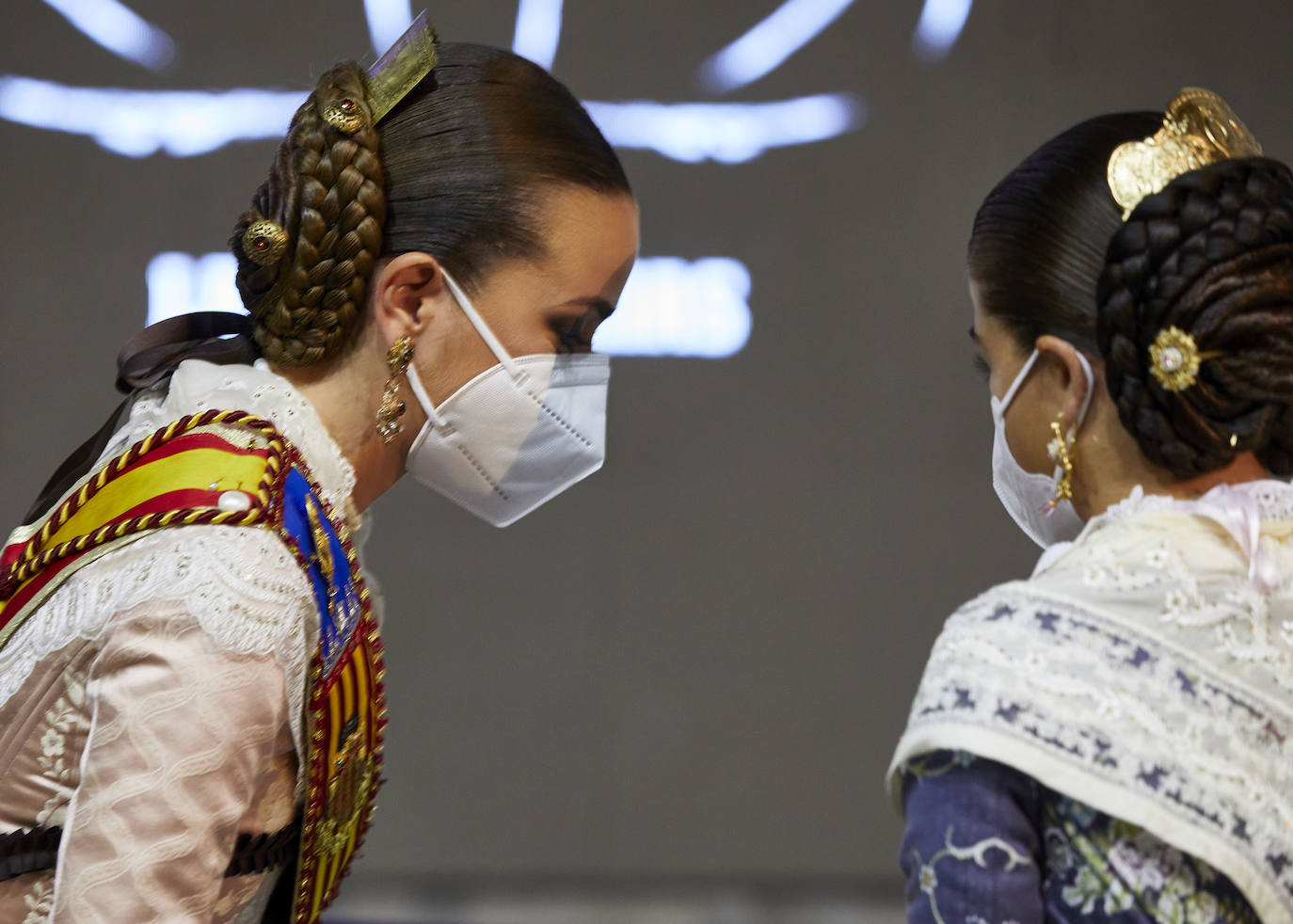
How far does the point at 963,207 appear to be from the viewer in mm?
3170

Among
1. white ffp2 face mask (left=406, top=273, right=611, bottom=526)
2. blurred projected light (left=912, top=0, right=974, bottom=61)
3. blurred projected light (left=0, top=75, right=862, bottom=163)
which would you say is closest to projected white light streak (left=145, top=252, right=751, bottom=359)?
blurred projected light (left=0, top=75, right=862, bottom=163)

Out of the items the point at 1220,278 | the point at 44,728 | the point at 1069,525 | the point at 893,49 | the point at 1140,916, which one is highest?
the point at 893,49

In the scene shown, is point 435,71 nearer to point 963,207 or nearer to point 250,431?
point 250,431

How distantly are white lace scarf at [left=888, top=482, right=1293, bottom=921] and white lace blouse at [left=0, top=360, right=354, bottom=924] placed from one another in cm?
52

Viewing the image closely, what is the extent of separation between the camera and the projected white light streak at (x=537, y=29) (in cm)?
319

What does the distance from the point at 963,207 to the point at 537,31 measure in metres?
1.15

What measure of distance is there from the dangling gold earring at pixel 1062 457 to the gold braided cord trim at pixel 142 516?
698 mm

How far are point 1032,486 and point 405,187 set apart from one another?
698mm

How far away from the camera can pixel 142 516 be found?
3.51ft

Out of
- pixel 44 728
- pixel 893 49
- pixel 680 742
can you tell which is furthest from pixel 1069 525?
pixel 893 49

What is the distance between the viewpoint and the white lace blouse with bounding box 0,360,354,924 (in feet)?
3.13

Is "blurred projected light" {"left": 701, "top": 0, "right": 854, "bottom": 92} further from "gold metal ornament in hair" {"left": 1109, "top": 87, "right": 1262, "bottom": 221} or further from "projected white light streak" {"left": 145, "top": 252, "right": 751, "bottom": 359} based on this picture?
"gold metal ornament in hair" {"left": 1109, "top": 87, "right": 1262, "bottom": 221}

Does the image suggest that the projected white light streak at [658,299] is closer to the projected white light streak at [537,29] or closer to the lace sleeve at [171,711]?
the projected white light streak at [537,29]

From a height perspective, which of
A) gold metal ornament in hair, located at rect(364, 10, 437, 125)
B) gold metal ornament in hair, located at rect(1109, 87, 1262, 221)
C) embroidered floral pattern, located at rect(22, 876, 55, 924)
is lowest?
embroidered floral pattern, located at rect(22, 876, 55, 924)
